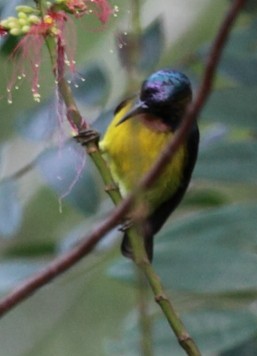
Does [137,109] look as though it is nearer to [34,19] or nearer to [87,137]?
[87,137]

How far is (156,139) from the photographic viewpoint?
172cm

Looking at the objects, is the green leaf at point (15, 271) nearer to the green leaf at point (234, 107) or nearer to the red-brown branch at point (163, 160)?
the green leaf at point (234, 107)

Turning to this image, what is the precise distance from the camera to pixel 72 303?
2.35 meters

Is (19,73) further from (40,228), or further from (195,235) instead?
(40,228)

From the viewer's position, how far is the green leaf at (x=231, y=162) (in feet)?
4.82

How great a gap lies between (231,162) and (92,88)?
0.25 m

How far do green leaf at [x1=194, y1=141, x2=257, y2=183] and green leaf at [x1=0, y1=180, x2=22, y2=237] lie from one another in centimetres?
26

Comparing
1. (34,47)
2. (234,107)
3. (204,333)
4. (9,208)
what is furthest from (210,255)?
(34,47)

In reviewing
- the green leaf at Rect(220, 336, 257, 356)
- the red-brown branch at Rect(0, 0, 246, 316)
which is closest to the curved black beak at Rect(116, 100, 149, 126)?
the green leaf at Rect(220, 336, 257, 356)

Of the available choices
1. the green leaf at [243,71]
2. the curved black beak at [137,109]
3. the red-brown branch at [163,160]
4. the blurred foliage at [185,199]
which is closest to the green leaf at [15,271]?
the blurred foliage at [185,199]

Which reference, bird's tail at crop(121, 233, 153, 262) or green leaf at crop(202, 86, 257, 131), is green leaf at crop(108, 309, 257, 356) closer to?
bird's tail at crop(121, 233, 153, 262)

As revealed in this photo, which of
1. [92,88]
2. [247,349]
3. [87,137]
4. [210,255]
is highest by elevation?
[92,88]

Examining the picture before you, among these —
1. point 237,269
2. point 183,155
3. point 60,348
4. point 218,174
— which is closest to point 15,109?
point 183,155

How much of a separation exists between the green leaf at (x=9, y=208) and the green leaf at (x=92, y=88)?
158 millimetres
